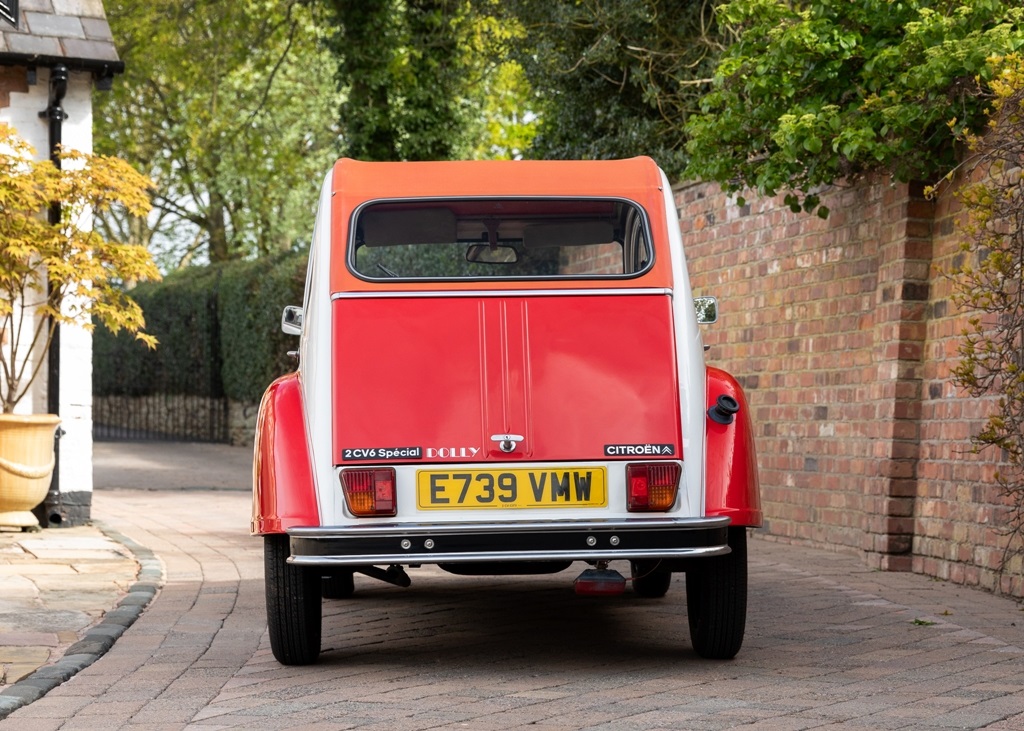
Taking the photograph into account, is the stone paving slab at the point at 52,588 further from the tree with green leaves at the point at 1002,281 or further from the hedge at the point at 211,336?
the hedge at the point at 211,336

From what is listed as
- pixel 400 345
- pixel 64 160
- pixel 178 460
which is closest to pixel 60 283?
pixel 64 160

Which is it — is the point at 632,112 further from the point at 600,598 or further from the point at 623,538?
the point at 623,538

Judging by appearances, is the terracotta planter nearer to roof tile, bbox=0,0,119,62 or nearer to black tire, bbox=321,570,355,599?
roof tile, bbox=0,0,119,62

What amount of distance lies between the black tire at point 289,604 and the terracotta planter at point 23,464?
5.61 metres

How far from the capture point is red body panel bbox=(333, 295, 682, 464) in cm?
591

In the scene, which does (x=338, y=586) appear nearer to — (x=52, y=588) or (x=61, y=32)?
(x=52, y=588)

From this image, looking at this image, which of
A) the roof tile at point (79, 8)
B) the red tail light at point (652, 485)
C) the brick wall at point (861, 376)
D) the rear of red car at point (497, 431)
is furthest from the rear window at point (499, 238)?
the roof tile at point (79, 8)

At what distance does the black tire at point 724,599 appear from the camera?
20.0ft

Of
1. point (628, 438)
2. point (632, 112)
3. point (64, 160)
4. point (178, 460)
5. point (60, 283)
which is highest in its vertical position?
point (632, 112)

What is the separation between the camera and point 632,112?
17000 mm

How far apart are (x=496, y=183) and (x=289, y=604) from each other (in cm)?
203

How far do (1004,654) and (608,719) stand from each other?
2.22 metres

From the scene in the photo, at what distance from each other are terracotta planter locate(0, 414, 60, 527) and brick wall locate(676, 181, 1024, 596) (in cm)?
537

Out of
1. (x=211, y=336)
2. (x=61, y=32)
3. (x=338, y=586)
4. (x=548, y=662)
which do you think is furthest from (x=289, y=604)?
(x=211, y=336)
